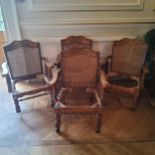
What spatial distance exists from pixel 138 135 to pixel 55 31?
1611 mm

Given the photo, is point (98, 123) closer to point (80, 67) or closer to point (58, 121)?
point (58, 121)

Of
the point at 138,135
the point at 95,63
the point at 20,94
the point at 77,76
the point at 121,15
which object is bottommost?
the point at 138,135

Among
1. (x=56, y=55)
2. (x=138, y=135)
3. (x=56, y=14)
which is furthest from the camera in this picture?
(x=56, y=55)

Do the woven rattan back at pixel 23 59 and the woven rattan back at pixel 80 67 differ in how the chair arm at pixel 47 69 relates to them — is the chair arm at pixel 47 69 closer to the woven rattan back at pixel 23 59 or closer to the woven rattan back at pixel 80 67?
the woven rattan back at pixel 23 59

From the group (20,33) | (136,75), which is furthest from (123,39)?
(20,33)

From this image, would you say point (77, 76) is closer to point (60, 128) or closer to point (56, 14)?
point (60, 128)

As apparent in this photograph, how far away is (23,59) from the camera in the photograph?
2453 mm

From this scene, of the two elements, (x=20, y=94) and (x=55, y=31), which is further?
(x=55, y=31)

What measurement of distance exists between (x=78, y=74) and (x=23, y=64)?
2.46 ft

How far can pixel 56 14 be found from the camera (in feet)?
8.08

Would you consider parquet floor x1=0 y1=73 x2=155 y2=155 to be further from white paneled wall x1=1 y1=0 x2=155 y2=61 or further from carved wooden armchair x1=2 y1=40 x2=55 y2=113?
white paneled wall x1=1 y1=0 x2=155 y2=61

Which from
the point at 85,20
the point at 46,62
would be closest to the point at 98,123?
the point at 46,62

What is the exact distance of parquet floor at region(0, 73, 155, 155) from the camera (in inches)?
75.8

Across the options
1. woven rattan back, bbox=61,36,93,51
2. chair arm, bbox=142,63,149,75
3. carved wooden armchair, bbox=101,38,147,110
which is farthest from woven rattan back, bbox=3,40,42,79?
chair arm, bbox=142,63,149,75
